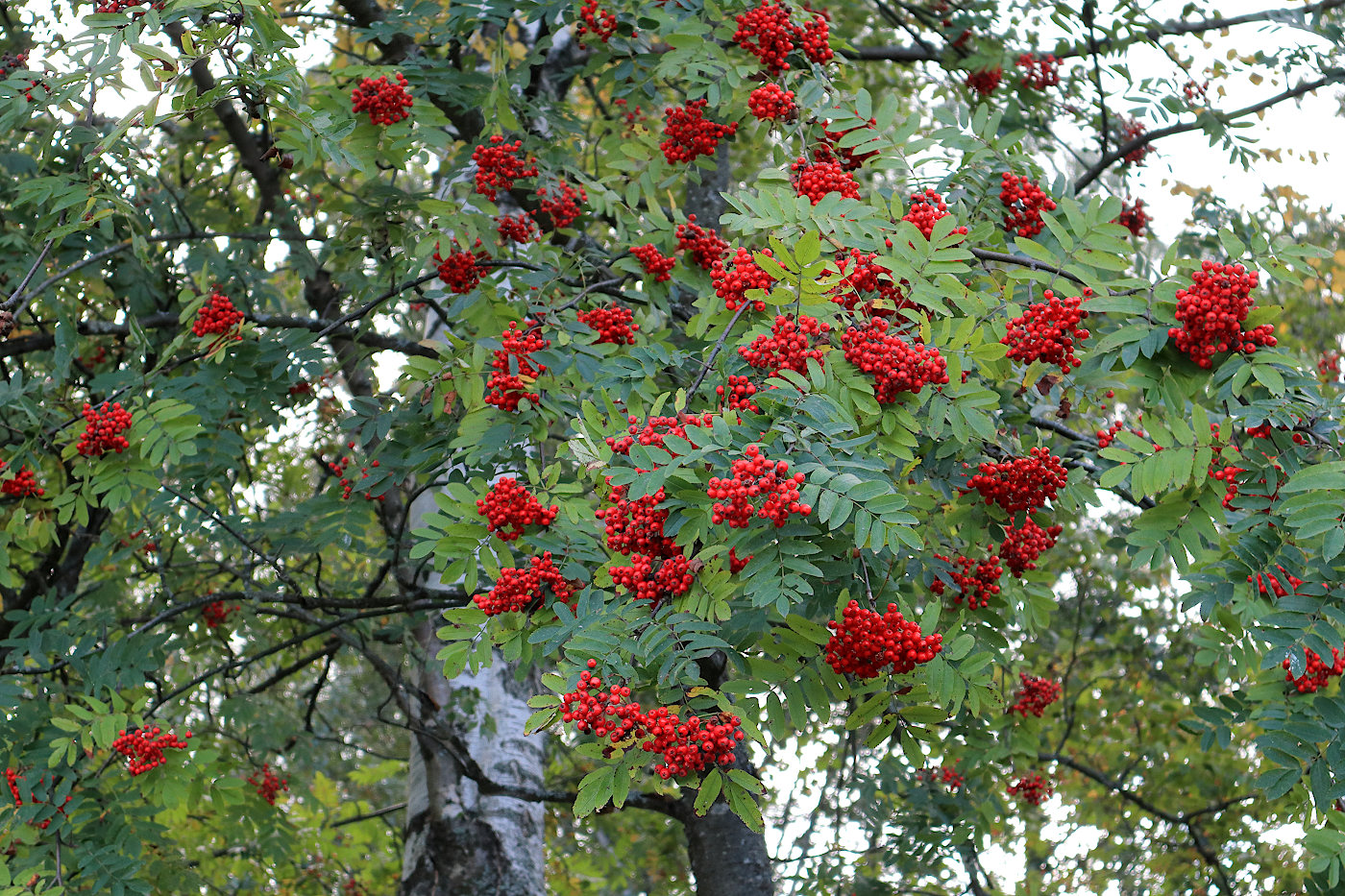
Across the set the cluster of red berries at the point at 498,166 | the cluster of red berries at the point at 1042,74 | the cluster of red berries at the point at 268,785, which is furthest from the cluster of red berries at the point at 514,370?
the cluster of red berries at the point at 1042,74

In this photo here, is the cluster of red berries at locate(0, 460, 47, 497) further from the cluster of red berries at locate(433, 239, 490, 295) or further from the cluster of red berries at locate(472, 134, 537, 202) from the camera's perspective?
the cluster of red berries at locate(472, 134, 537, 202)

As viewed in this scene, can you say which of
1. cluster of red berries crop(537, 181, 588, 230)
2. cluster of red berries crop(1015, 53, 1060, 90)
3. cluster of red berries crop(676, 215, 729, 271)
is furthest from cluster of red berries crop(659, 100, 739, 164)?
cluster of red berries crop(1015, 53, 1060, 90)

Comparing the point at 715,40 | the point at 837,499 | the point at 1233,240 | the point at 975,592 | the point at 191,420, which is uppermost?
the point at 715,40

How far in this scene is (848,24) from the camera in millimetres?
7500

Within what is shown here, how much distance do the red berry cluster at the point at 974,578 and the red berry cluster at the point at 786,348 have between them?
40.0 inches

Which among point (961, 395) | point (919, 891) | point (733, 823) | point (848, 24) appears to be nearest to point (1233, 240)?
point (961, 395)

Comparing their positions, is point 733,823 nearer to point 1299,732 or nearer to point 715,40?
point 1299,732

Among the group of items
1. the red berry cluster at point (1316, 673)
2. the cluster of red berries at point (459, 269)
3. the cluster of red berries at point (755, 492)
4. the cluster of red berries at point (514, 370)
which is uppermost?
the cluster of red berries at point (459, 269)

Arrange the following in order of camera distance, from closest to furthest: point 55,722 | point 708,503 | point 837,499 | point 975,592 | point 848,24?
point 837,499 → point 708,503 → point 975,592 → point 55,722 → point 848,24

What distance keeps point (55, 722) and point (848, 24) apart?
6.10 m

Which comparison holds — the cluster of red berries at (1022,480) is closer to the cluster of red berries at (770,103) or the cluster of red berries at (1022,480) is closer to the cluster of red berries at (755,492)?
the cluster of red berries at (755,492)

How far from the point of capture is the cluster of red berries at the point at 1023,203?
3494 millimetres

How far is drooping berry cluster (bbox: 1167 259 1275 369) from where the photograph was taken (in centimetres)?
261

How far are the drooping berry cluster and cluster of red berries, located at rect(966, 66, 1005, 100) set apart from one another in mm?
3213
